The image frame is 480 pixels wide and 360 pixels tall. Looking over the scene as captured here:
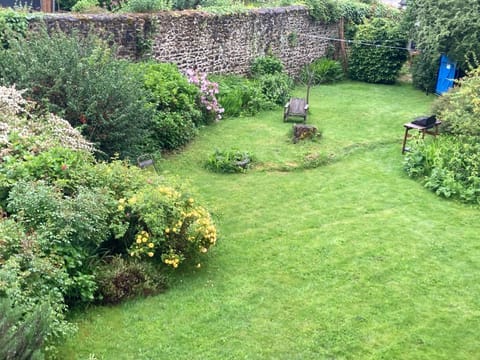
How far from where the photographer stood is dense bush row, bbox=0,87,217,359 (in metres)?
5.54

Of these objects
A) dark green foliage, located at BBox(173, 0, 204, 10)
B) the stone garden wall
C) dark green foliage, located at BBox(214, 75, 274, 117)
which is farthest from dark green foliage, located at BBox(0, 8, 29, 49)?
dark green foliage, located at BBox(173, 0, 204, 10)

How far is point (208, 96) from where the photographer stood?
13.7 m

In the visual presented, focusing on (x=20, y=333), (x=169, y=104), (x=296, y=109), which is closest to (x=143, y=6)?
(x=169, y=104)

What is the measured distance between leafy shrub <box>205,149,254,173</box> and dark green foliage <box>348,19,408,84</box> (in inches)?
395

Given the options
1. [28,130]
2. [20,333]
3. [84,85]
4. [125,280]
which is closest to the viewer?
[20,333]

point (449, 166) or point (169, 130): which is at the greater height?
point (169, 130)

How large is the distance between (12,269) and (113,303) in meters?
1.57

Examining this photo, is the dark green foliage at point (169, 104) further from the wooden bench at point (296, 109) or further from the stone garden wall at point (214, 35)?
the wooden bench at point (296, 109)

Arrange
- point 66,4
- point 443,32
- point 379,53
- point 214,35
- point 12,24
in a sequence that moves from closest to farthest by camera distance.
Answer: point 12,24, point 214,35, point 443,32, point 66,4, point 379,53

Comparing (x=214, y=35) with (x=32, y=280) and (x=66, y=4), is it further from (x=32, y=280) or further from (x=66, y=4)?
(x=32, y=280)

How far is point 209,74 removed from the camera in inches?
621

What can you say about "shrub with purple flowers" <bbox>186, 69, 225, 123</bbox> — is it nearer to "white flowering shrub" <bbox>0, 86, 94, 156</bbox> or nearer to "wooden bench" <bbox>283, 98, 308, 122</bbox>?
"wooden bench" <bbox>283, 98, 308, 122</bbox>

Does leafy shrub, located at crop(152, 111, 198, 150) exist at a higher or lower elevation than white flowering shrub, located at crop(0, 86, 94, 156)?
lower

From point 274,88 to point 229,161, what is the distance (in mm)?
5766
